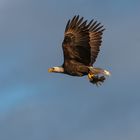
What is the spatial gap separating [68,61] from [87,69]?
35.2 inches

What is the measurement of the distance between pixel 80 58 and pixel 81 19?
1.67 meters

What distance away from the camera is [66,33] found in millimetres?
71500

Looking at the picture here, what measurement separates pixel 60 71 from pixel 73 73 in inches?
23.9

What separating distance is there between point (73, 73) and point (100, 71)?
113cm

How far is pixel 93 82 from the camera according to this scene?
71375 millimetres

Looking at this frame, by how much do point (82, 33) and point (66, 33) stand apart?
24.9 inches

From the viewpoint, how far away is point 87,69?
71.5 meters

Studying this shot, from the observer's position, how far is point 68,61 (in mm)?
71875

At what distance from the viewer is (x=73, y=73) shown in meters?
71.7

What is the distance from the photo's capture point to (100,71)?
71.3 meters

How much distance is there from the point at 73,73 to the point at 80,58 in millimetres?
666

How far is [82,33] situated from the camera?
71.6m

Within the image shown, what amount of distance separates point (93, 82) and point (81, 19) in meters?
2.53

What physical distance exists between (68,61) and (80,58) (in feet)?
1.62
